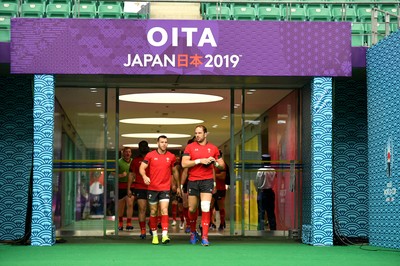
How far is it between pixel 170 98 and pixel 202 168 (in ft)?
11.5

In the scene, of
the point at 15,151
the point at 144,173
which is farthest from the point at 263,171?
the point at 15,151

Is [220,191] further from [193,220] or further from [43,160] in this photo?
[43,160]

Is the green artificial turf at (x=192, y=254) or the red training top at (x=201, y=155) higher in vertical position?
the red training top at (x=201, y=155)

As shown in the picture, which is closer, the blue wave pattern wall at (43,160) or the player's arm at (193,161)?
the player's arm at (193,161)

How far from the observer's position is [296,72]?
15.2 meters

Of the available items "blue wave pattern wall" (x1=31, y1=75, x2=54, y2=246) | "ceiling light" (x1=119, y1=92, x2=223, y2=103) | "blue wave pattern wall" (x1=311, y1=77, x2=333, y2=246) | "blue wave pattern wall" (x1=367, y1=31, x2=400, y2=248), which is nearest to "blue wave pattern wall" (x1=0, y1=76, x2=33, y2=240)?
"blue wave pattern wall" (x1=31, y1=75, x2=54, y2=246)

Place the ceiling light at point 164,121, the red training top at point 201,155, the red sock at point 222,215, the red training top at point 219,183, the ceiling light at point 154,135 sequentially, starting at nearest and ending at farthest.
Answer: the red training top at point 201,155 → the red training top at point 219,183 → the red sock at point 222,215 → the ceiling light at point 164,121 → the ceiling light at point 154,135

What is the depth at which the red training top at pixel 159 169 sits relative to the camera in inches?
583

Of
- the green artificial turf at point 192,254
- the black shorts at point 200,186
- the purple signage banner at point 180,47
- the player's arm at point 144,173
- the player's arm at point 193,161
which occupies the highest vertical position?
the purple signage banner at point 180,47

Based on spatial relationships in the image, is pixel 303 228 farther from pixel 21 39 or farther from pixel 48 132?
pixel 21 39

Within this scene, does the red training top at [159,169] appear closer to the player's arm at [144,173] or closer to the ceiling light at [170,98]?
the player's arm at [144,173]

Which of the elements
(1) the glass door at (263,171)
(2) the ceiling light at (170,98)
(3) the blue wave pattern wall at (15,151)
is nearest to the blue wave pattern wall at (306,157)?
(1) the glass door at (263,171)

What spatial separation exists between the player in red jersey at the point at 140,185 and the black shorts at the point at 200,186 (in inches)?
59.0

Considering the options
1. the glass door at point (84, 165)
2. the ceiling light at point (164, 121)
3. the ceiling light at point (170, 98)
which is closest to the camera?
the glass door at point (84, 165)
